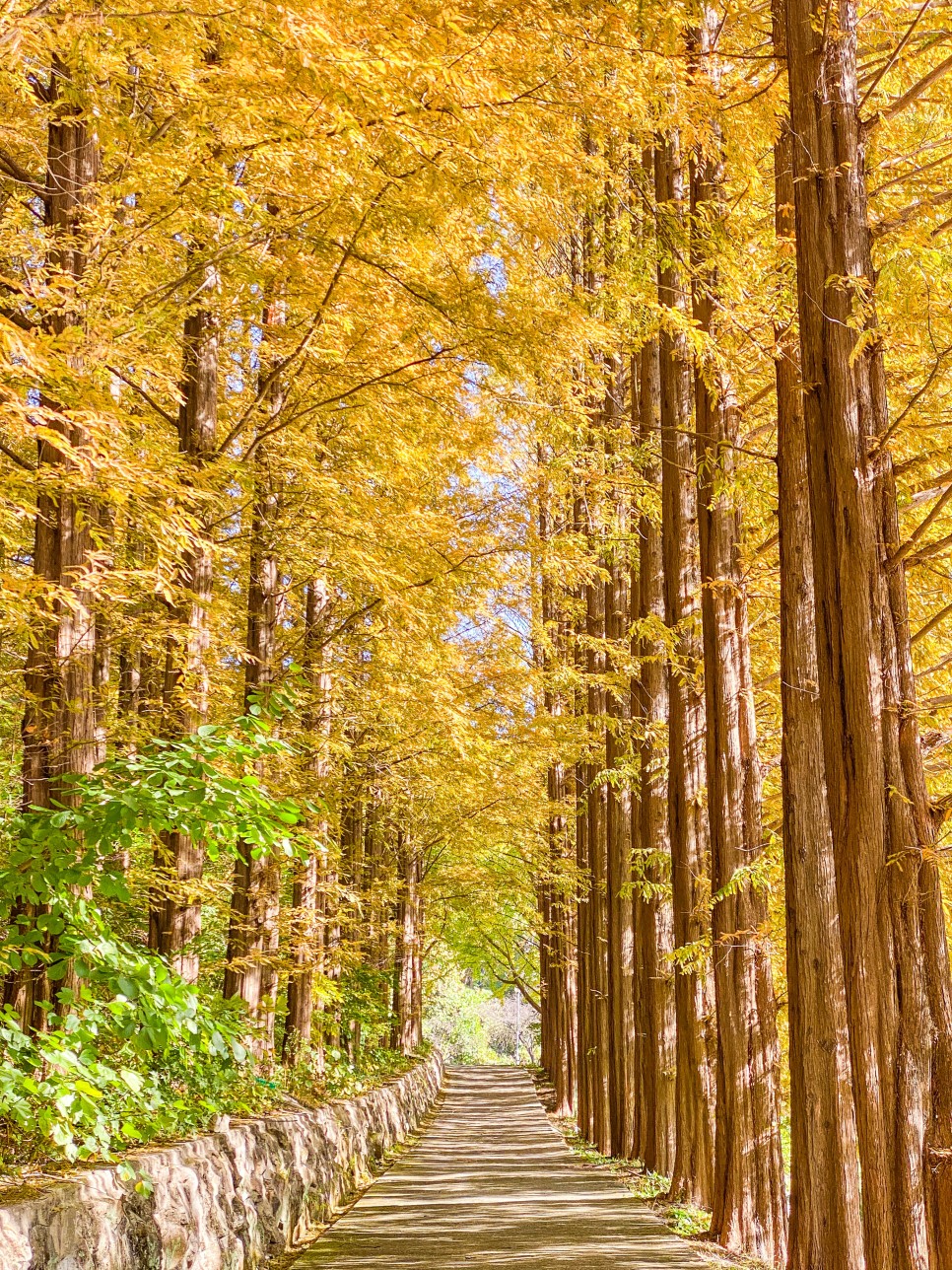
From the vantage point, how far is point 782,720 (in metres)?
7.62


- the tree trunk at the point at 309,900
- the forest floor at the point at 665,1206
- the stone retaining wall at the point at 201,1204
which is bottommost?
the forest floor at the point at 665,1206

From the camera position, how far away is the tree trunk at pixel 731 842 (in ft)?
29.9

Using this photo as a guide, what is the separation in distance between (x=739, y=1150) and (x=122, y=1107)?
16.4 feet

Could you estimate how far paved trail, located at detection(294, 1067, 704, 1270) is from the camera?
8.50 meters

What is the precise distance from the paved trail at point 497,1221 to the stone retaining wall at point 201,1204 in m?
0.43

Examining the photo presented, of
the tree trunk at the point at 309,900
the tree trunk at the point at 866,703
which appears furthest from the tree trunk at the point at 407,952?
the tree trunk at the point at 866,703

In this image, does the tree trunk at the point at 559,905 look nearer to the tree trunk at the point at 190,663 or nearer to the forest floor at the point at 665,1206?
the forest floor at the point at 665,1206

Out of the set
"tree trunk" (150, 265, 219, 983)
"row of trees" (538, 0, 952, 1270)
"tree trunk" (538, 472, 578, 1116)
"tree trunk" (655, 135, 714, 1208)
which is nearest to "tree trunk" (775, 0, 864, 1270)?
"row of trees" (538, 0, 952, 1270)

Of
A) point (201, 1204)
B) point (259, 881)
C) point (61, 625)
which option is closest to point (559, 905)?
point (259, 881)

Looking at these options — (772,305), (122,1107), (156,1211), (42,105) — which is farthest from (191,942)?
(772,305)

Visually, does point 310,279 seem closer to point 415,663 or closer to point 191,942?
point 415,663

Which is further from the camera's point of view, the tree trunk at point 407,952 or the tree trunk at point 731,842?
the tree trunk at point 407,952

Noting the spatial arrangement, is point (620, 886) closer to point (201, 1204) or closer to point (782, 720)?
point (782, 720)

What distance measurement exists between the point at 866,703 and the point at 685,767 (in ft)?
19.3
